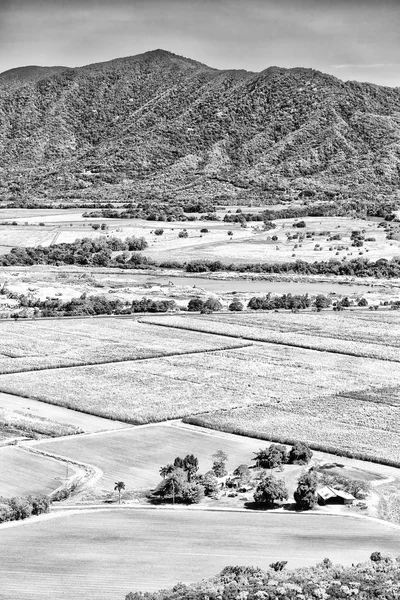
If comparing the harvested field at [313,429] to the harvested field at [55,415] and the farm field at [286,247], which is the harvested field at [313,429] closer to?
the harvested field at [55,415]

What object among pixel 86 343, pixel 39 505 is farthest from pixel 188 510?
pixel 86 343

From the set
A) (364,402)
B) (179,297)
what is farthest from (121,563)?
(179,297)

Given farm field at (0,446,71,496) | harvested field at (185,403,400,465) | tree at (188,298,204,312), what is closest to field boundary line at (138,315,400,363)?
tree at (188,298,204,312)

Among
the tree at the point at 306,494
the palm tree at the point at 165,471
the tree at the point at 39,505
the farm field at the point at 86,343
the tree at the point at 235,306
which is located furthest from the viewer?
the tree at the point at 235,306

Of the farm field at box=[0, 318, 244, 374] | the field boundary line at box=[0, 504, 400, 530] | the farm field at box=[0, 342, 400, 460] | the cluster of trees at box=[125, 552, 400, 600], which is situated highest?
the farm field at box=[0, 318, 244, 374]

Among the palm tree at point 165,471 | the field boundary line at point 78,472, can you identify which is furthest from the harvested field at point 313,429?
the field boundary line at point 78,472

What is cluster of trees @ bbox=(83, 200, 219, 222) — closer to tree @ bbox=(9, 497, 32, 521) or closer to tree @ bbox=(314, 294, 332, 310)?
tree @ bbox=(314, 294, 332, 310)

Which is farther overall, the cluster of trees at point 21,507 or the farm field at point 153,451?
the farm field at point 153,451
